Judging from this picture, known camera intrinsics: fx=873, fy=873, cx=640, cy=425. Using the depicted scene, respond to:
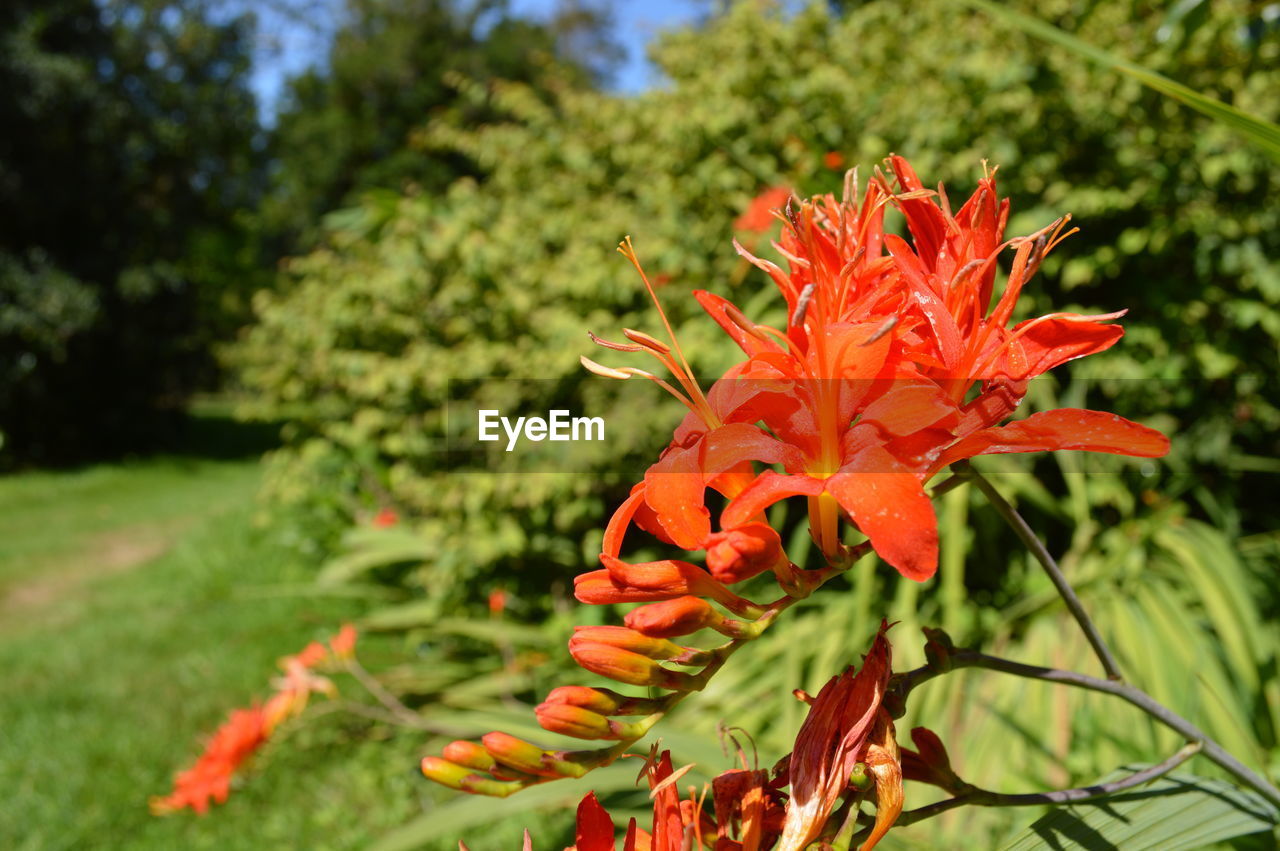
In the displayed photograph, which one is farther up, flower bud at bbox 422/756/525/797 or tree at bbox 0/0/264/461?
tree at bbox 0/0/264/461

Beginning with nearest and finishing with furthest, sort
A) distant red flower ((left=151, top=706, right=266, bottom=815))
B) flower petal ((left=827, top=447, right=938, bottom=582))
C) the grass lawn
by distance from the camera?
flower petal ((left=827, top=447, right=938, bottom=582))
distant red flower ((left=151, top=706, right=266, bottom=815))
the grass lawn

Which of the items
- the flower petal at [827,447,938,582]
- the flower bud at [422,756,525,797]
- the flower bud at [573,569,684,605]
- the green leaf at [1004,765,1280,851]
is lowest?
the green leaf at [1004,765,1280,851]

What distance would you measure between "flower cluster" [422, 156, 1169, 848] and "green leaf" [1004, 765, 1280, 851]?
19cm

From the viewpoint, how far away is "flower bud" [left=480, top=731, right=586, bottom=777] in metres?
0.53

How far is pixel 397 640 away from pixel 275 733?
3.31 ft

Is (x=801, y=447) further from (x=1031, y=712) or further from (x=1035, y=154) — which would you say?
(x=1035, y=154)

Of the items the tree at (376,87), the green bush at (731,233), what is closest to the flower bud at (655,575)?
the green bush at (731,233)

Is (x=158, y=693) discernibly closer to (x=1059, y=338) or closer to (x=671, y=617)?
(x=671, y=617)

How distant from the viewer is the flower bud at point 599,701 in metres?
0.53

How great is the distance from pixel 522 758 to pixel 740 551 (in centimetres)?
19

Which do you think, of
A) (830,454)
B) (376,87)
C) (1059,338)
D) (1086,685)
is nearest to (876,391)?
(830,454)

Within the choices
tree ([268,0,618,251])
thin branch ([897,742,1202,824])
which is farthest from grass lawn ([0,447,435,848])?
tree ([268,0,618,251])

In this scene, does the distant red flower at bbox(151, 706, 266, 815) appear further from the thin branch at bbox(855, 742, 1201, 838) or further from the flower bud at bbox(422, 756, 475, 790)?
the thin branch at bbox(855, 742, 1201, 838)

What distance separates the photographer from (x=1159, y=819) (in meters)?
0.62
